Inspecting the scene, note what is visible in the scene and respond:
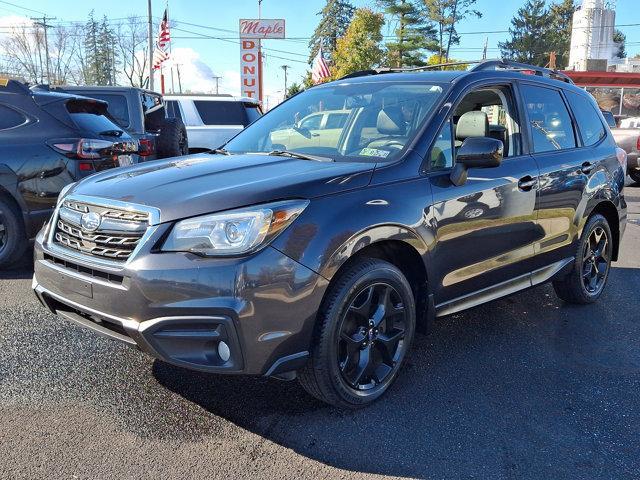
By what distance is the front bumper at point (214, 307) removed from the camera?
97.4 inches

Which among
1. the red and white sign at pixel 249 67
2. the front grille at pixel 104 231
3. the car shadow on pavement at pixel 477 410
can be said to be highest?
the red and white sign at pixel 249 67

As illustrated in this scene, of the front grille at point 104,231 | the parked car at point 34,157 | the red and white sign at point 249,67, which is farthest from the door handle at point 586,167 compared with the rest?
the red and white sign at point 249,67

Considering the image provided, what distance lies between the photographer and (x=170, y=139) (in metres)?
8.88

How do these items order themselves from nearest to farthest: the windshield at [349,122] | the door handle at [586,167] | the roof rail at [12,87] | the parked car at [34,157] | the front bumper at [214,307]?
the front bumper at [214,307]
the windshield at [349,122]
the door handle at [586,167]
the parked car at [34,157]
the roof rail at [12,87]

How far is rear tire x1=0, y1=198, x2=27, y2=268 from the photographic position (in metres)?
5.36

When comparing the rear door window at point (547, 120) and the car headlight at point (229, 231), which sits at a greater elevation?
the rear door window at point (547, 120)

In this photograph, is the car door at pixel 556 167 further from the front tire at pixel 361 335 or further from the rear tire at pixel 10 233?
the rear tire at pixel 10 233

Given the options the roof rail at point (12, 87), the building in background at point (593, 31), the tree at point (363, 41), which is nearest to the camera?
the roof rail at point (12, 87)

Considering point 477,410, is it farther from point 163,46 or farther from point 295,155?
point 163,46

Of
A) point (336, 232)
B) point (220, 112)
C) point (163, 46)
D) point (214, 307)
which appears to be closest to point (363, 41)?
point (163, 46)

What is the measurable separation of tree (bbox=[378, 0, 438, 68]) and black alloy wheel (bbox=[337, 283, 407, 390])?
4528cm

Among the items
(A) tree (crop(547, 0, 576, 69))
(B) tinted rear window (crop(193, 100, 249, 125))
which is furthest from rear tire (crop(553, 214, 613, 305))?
(A) tree (crop(547, 0, 576, 69))

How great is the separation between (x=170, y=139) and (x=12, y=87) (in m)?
3.36

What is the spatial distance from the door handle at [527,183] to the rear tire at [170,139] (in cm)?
601
